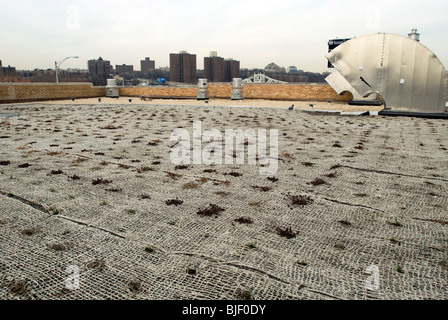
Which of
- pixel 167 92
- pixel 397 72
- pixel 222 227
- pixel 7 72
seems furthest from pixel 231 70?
pixel 222 227

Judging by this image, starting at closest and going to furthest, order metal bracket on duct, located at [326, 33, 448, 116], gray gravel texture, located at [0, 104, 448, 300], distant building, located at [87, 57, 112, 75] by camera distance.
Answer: gray gravel texture, located at [0, 104, 448, 300] → metal bracket on duct, located at [326, 33, 448, 116] → distant building, located at [87, 57, 112, 75]

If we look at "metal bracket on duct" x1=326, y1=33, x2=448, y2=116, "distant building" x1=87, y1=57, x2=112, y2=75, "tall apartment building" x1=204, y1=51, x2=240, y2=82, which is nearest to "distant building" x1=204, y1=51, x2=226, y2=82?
"tall apartment building" x1=204, y1=51, x2=240, y2=82

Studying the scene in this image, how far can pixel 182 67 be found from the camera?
139500mm

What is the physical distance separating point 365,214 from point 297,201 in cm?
104

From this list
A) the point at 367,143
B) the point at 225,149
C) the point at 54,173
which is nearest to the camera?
the point at 54,173

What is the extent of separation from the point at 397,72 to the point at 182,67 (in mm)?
129697

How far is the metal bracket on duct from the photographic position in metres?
17.3

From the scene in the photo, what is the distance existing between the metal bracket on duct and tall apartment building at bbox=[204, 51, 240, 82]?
11310 cm

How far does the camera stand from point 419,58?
17312 mm

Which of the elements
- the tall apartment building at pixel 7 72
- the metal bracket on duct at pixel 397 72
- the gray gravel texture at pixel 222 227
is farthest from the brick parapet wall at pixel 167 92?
the tall apartment building at pixel 7 72

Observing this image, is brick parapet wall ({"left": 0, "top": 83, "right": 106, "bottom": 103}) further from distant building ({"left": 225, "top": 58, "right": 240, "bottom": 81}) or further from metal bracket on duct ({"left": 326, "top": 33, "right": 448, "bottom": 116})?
distant building ({"left": 225, "top": 58, "right": 240, "bottom": 81})

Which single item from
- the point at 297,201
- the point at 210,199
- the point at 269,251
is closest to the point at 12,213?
the point at 210,199

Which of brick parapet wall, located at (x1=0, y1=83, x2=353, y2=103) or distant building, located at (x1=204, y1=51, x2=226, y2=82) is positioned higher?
distant building, located at (x1=204, y1=51, x2=226, y2=82)
